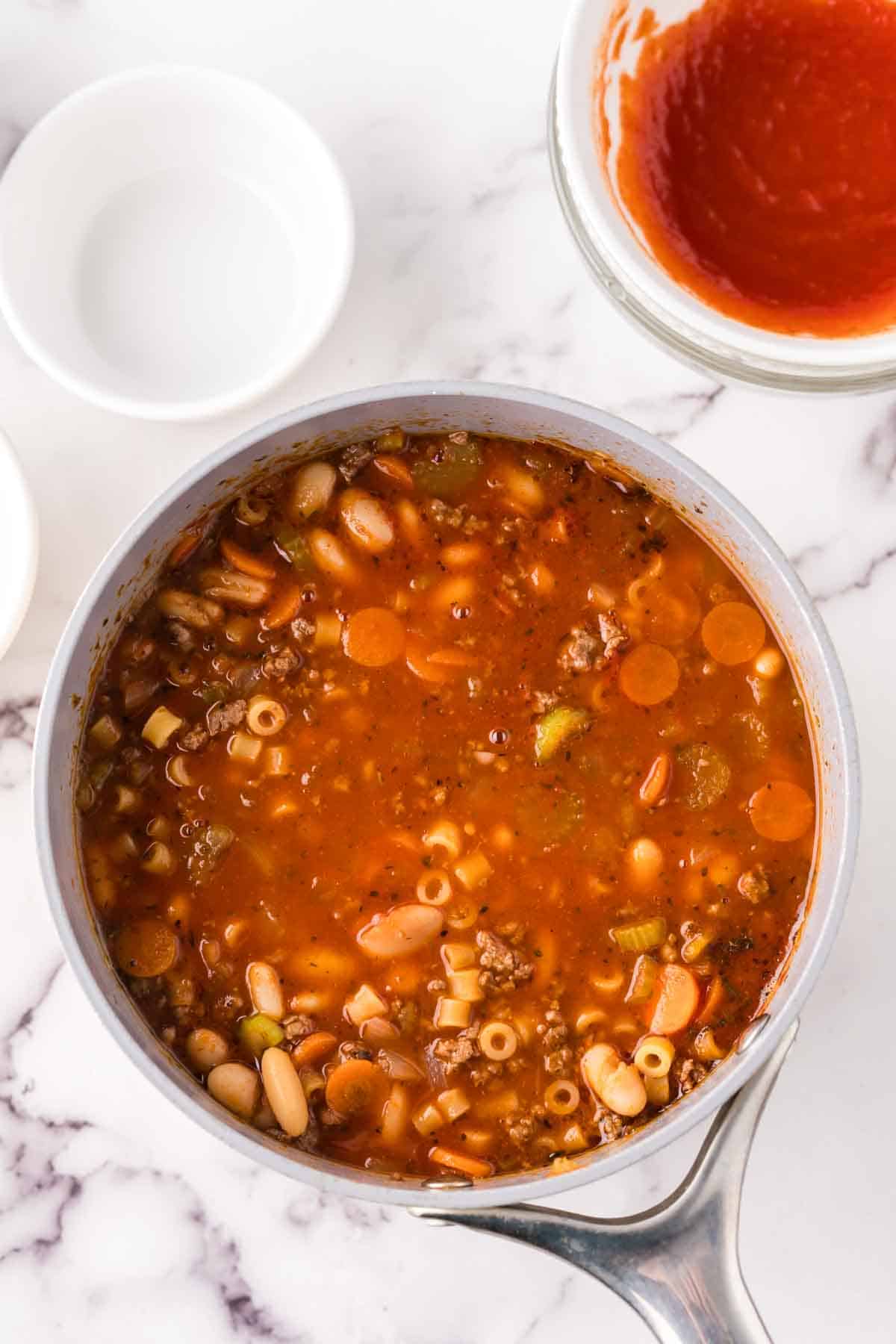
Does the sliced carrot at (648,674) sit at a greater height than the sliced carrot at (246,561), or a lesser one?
greater

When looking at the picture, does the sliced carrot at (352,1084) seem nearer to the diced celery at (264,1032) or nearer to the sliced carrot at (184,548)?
the diced celery at (264,1032)

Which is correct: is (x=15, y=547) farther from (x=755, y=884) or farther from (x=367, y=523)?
(x=755, y=884)

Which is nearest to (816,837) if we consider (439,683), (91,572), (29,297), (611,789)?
(611,789)

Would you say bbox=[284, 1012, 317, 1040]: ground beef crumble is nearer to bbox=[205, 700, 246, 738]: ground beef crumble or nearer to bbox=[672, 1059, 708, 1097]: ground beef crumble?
bbox=[205, 700, 246, 738]: ground beef crumble

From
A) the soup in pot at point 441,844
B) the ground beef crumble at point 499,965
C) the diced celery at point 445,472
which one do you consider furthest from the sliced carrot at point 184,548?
the ground beef crumble at point 499,965

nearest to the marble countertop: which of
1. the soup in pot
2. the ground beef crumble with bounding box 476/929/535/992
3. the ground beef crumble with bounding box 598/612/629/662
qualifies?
the soup in pot

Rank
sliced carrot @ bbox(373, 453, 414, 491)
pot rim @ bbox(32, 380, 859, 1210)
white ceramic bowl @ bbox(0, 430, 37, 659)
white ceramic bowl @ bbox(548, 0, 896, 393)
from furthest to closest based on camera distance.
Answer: white ceramic bowl @ bbox(0, 430, 37, 659) < sliced carrot @ bbox(373, 453, 414, 491) < white ceramic bowl @ bbox(548, 0, 896, 393) < pot rim @ bbox(32, 380, 859, 1210)
